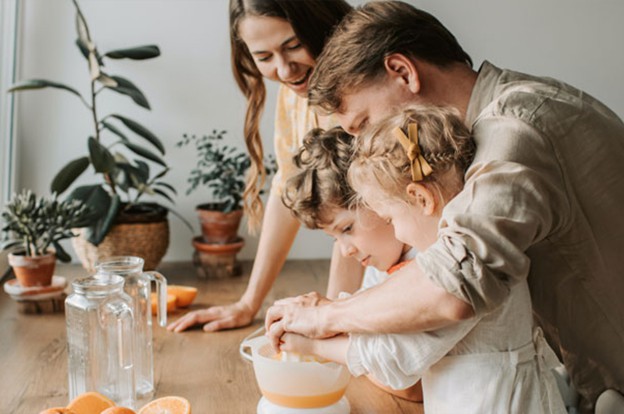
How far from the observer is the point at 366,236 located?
5.46 feet

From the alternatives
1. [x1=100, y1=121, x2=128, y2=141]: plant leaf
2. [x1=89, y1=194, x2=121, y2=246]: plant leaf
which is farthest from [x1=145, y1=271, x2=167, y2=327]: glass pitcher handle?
[x1=100, y1=121, x2=128, y2=141]: plant leaf

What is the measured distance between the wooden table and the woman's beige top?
411 mm

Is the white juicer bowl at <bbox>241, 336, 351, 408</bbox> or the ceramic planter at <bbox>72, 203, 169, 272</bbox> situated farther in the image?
the ceramic planter at <bbox>72, 203, 169, 272</bbox>

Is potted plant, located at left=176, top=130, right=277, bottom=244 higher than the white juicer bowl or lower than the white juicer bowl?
lower

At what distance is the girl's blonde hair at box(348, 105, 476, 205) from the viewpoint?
3.95 feet

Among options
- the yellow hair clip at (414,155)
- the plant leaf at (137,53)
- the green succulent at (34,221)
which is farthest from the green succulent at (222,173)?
the yellow hair clip at (414,155)

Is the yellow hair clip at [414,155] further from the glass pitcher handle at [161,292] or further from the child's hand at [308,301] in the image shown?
the glass pitcher handle at [161,292]

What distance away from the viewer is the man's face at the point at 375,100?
139cm

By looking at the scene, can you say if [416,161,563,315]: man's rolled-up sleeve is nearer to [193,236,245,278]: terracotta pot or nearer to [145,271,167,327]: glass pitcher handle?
[145,271,167,327]: glass pitcher handle

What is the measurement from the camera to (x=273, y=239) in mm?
2232

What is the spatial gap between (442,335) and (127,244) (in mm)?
1797

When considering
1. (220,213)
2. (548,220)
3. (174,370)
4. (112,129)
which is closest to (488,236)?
(548,220)

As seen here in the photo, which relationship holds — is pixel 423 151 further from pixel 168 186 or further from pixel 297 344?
pixel 168 186

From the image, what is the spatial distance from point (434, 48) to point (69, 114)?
82.4 inches
